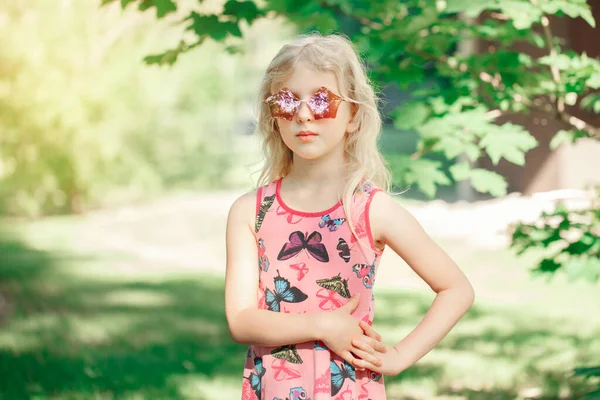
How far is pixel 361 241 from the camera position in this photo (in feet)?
6.81

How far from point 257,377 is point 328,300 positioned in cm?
29

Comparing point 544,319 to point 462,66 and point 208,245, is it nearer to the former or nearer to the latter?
point 462,66

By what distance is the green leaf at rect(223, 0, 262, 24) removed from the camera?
3.74m

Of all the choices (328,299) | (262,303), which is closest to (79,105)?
(262,303)

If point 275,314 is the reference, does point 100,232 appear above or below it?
below

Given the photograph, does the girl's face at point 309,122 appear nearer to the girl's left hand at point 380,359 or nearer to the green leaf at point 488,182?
the girl's left hand at point 380,359

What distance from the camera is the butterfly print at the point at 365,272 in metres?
2.09

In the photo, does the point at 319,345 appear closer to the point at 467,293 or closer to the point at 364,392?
the point at 364,392

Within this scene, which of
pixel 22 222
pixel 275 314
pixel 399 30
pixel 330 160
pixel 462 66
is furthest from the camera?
pixel 22 222

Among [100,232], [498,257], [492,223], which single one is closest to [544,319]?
[498,257]

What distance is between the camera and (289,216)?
2.14 meters

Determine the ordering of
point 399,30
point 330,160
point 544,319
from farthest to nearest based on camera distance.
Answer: point 544,319
point 399,30
point 330,160

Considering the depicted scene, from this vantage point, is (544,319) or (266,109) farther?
(544,319)

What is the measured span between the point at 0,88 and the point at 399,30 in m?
9.61
